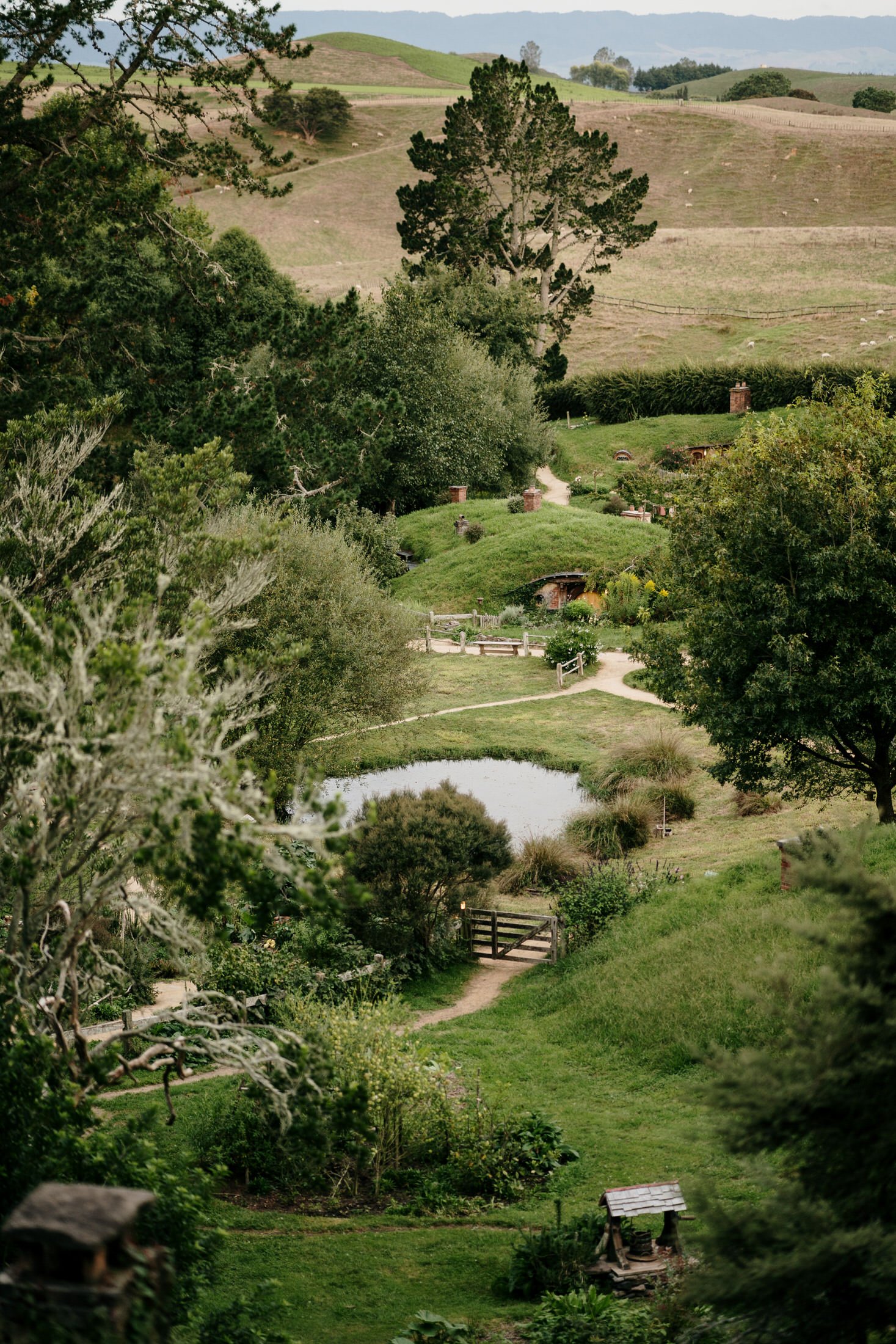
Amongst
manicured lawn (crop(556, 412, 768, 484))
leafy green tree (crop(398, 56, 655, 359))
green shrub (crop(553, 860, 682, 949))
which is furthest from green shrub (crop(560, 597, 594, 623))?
leafy green tree (crop(398, 56, 655, 359))

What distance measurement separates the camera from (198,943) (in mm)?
8805

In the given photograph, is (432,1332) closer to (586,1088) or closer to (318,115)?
(586,1088)

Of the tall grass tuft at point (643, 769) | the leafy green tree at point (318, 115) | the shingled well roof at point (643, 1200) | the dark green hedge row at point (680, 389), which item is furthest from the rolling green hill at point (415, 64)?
the shingled well roof at point (643, 1200)

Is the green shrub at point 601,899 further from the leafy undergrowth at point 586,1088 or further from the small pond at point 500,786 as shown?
the small pond at point 500,786

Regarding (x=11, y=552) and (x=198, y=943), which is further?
(x=11, y=552)

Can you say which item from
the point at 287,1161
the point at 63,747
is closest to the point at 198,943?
A: the point at 63,747

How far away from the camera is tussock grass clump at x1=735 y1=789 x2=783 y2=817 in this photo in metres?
27.6

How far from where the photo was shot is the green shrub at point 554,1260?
1085 cm

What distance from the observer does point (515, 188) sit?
213 ft

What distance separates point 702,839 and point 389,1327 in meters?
17.3

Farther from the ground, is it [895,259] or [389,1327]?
[895,259]

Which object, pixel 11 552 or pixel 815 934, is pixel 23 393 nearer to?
pixel 11 552

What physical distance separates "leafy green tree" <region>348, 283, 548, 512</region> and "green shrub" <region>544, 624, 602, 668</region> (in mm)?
15029

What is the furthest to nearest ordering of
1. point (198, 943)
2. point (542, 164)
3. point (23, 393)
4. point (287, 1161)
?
point (542, 164)
point (23, 393)
point (287, 1161)
point (198, 943)
